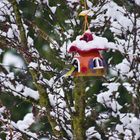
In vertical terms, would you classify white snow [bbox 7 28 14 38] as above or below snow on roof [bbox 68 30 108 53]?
above

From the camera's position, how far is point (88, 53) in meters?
2.98

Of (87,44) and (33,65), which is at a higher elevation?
(33,65)

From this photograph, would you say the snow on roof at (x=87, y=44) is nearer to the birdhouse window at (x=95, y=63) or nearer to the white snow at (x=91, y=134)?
the birdhouse window at (x=95, y=63)

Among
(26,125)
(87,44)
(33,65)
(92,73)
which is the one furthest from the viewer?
(26,125)

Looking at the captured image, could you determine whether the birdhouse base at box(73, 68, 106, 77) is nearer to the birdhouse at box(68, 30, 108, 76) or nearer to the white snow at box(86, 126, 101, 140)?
the birdhouse at box(68, 30, 108, 76)

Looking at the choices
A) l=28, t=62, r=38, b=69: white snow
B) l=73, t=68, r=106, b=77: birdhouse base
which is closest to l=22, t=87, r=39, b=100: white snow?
l=28, t=62, r=38, b=69: white snow

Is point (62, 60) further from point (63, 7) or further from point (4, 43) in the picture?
point (63, 7)

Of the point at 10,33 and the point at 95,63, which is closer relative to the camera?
the point at 95,63

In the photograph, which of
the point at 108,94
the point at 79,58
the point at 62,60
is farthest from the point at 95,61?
the point at 108,94

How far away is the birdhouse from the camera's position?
287 centimetres

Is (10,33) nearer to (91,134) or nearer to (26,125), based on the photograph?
(26,125)

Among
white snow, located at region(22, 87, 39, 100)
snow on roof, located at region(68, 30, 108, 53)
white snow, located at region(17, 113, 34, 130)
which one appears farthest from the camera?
white snow, located at region(17, 113, 34, 130)

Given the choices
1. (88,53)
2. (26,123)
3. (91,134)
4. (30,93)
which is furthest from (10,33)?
(88,53)

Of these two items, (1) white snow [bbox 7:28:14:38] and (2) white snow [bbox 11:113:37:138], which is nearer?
(1) white snow [bbox 7:28:14:38]
